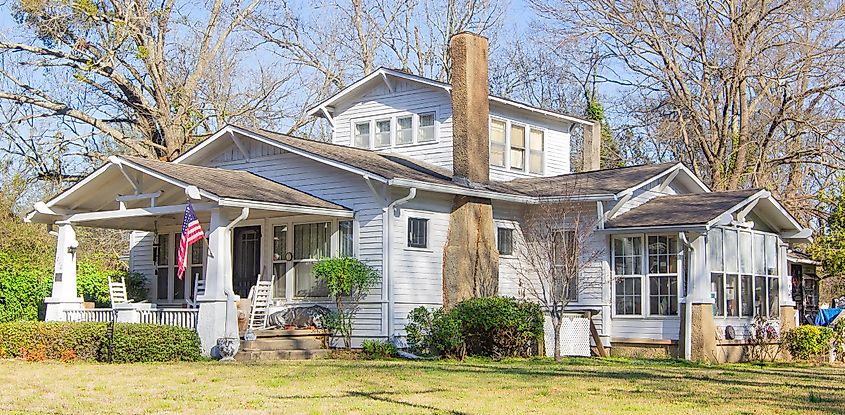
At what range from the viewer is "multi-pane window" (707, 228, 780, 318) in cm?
2202

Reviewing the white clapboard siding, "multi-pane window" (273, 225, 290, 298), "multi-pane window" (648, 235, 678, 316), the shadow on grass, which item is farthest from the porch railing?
"multi-pane window" (648, 235, 678, 316)

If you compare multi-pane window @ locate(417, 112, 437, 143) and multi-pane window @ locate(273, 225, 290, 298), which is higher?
multi-pane window @ locate(417, 112, 437, 143)

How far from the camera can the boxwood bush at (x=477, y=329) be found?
19500 millimetres

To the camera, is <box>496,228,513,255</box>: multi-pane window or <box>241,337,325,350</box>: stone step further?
<box>496,228,513,255</box>: multi-pane window

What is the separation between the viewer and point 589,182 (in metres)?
23.4

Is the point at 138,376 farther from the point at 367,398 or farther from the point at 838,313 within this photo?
the point at 838,313

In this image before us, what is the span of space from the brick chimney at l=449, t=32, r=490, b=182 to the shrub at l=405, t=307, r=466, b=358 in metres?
3.30

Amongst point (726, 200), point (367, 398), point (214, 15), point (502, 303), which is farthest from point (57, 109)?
point (367, 398)

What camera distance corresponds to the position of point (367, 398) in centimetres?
1205

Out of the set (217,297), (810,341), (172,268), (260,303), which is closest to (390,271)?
(260,303)

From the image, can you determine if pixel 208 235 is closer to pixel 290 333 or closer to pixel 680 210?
pixel 290 333

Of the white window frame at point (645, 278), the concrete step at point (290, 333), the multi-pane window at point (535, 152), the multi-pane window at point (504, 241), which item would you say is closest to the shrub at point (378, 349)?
the concrete step at point (290, 333)

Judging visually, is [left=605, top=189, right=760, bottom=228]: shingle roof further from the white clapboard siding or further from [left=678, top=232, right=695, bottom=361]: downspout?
the white clapboard siding

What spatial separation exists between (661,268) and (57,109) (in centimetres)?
1858
